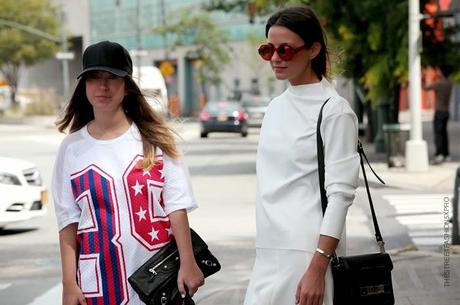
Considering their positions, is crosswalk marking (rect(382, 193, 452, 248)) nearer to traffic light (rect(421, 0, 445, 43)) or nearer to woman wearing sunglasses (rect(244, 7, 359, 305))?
traffic light (rect(421, 0, 445, 43))

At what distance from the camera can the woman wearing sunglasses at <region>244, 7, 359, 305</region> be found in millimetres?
3836

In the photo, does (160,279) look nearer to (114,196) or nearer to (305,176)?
(114,196)

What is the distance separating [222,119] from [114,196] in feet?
132

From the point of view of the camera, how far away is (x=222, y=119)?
44344 mm

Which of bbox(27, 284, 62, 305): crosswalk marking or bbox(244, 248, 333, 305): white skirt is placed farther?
bbox(27, 284, 62, 305): crosswalk marking

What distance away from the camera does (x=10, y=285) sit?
10.2 metres

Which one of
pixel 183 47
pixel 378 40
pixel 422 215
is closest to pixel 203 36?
pixel 183 47

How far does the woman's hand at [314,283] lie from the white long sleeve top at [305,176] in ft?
0.28

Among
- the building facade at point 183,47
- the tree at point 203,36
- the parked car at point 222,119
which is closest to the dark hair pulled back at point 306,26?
the parked car at point 222,119

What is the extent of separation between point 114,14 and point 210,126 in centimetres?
5784

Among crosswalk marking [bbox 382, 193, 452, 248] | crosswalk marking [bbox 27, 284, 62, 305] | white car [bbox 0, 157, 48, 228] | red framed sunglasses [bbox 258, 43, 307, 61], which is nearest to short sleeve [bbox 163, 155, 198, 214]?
red framed sunglasses [bbox 258, 43, 307, 61]

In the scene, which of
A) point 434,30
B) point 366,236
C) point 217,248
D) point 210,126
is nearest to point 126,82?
point 217,248

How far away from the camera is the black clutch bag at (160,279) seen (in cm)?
417

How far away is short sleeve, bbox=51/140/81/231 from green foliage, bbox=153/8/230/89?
7268 cm
